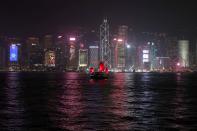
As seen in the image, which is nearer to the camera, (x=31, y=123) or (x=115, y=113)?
(x=31, y=123)

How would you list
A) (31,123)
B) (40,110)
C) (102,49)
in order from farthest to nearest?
(102,49)
(40,110)
(31,123)

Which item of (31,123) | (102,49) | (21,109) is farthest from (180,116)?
(102,49)

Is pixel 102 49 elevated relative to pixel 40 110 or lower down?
elevated

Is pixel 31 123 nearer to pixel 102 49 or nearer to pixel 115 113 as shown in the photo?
pixel 115 113

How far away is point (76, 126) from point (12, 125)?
4.83 m

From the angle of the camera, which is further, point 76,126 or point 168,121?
point 168,121

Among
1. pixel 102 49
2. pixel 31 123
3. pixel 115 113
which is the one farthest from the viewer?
pixel 102 49

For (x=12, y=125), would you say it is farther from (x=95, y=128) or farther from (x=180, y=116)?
(x=180, y=116)

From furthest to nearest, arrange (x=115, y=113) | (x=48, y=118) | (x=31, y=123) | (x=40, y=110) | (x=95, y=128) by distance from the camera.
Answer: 1. (x=40, y=110)
2. (x=115, y=113)
3. (x=48, y=118)
4. (x=31, y=123)
5. (x=95, y=128)

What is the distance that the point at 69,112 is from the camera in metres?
38.1

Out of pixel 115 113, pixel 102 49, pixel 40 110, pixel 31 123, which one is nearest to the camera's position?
pixel 31 123

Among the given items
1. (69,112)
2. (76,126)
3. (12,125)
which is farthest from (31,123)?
(69,112)

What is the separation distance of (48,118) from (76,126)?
520 centimetres

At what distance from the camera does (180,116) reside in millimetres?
35938
